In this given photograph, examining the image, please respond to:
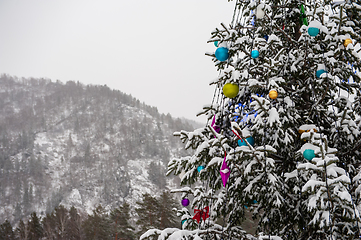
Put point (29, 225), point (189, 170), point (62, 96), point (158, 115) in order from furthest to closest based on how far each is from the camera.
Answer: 1. point (62, 96)
2. point (158, 115)
3. point (29, 225)
4. point (189, 170)

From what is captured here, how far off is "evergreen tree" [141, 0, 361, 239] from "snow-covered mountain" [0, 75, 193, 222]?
7173 cm

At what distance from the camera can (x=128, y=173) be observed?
83.2 metres

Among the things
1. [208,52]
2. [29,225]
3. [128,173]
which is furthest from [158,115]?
[208,52]

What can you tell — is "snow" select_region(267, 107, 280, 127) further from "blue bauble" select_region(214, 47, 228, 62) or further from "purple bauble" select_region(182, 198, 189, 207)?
"purple bauble" select_region(182, 198, 189, 207)

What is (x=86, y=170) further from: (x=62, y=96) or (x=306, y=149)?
(x=306, y=149)

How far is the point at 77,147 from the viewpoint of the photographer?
335 feet

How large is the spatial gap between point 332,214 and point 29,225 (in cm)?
2651

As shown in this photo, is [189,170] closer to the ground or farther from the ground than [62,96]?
Result: closer to the ground

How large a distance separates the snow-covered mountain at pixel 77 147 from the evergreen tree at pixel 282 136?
71.7 meters

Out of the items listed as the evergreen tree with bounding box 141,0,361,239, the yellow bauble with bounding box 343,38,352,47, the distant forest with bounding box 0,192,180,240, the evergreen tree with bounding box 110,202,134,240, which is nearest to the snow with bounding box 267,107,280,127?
the evergreen tree with bounding box 141,0,361,239

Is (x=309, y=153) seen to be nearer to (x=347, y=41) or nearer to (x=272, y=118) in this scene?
(x=272, y=118)

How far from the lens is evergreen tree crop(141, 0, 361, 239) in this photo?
238 centimetres

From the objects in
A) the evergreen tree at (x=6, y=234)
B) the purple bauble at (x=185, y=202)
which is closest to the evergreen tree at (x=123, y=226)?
the evergreen tree at (x=6, y=234)

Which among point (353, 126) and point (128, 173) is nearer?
point (353, 126)
